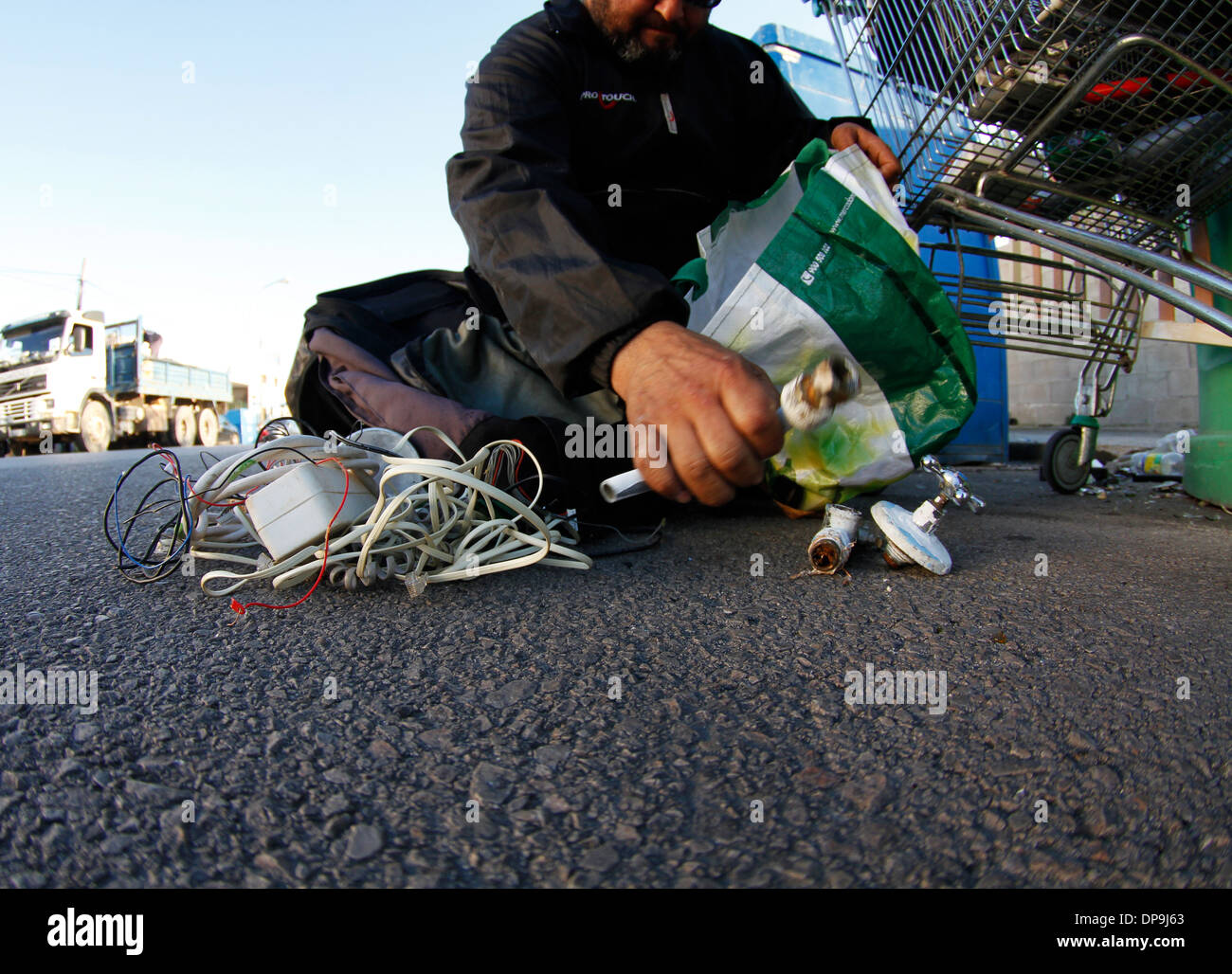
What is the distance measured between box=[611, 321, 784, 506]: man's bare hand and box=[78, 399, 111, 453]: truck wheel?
1283 centimetres

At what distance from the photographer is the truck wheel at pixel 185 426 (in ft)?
44.0

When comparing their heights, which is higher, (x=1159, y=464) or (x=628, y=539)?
(x=1159, y=464)

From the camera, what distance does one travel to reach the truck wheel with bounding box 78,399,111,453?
1095 cm

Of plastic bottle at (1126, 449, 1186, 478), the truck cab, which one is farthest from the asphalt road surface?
the truck cab

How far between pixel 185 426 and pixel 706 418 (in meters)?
15.6

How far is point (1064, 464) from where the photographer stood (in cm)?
242

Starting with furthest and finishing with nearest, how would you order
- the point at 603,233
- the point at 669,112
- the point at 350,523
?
1. the point at 669,112
2. the point at 603,233
3. the point at 350,523

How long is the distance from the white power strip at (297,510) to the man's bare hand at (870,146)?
1.32 m

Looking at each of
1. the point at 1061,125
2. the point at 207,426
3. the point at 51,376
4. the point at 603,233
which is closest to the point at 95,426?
the point at 51,376

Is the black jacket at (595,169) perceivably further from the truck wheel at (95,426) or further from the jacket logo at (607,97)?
the truck wheel at (95,426)

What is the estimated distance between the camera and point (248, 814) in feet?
1.57

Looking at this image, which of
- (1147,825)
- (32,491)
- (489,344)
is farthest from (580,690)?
(32,491)

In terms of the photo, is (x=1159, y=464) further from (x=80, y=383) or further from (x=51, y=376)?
(x=80, y=383)
